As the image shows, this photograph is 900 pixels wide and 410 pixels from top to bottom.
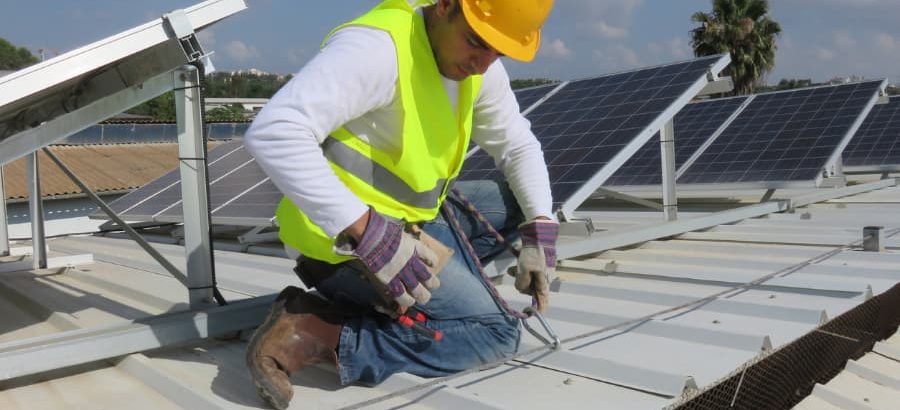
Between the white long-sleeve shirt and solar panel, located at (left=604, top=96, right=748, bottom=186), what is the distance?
5.60 metres

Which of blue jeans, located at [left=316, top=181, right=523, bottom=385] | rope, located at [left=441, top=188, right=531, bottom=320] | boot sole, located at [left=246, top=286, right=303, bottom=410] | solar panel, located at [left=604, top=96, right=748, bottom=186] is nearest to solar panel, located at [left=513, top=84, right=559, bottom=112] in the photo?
solar panel, located at [left=604, top=96, right=748, bottom=186]

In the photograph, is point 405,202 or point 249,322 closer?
point 405,202

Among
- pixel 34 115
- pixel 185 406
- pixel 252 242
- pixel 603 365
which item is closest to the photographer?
pixel 185 406

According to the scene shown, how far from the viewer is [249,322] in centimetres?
308

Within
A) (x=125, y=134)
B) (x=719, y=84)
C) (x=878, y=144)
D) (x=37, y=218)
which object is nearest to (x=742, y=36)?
(x=878, y=144)

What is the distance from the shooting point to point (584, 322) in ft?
10.6

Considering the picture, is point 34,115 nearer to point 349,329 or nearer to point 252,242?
point 252,242

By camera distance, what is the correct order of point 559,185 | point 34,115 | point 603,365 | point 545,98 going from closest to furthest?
point 603,365
point 34,115
point 559,185
point 545,98

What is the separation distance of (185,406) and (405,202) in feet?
3.15

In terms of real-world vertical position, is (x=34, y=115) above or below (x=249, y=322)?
above

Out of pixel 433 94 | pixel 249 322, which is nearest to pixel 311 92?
pixel 433 94

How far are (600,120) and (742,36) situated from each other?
30.7m

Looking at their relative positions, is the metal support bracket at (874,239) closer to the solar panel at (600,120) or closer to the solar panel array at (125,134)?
the solar panel at (600,120)

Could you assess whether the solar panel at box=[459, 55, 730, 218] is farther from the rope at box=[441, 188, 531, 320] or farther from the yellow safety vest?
the yellow safety vest
